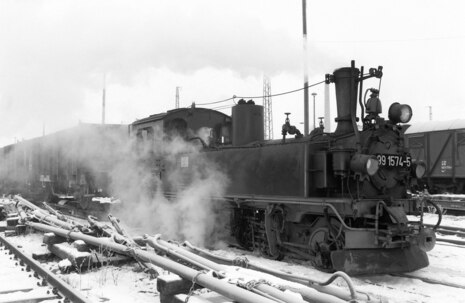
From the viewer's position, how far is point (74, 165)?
15.3 metres

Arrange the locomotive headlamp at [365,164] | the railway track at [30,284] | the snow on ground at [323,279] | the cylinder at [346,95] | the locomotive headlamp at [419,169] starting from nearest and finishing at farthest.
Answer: the railway track at [30,284]
the snow on ground at [323,279]
the locomotive headlamp at [365,164]
the cylinder at [346,95]
the locomotive headlamp at [419,169]

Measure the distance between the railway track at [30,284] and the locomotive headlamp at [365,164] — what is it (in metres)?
3.80

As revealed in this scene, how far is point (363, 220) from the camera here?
6340 mm

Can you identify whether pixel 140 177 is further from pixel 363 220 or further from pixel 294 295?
pixel 294 295

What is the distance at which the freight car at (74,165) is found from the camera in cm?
1310

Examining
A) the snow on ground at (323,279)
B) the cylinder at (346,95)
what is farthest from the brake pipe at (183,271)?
the cylinder at (346,95)

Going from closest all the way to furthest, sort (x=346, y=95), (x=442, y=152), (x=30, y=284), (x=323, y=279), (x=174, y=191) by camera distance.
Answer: (x=30, y=284) → (x=323, y=279) → (x=346, y=95) → (x=174, y=191) → (x=442, y=152)

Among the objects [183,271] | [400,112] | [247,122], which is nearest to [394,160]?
[400,112]

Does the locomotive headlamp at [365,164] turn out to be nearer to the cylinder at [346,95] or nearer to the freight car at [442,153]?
the cylinder at [346,95]

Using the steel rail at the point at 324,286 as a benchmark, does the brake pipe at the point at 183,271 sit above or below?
above

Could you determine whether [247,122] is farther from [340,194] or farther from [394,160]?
[394,160]

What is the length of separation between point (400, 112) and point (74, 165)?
11.9m

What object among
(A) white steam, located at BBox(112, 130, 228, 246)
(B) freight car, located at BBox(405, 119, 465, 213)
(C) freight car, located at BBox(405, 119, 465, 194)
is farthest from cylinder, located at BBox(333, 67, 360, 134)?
(C) freight car, located at BBox(405, 119, 465, 194)

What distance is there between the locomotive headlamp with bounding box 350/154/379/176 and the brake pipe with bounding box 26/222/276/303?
2802 mm
